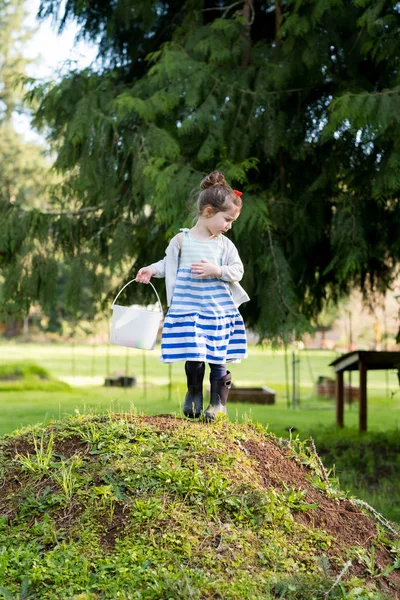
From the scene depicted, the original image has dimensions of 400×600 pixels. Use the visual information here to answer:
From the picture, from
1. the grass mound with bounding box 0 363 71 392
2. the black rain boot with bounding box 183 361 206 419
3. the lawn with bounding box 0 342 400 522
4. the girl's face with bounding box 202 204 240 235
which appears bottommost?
the lawn with bounding box 0 342 400 522

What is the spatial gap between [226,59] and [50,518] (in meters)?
4.31

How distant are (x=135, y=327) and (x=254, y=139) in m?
2.97

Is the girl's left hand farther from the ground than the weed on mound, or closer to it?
farther from the ground

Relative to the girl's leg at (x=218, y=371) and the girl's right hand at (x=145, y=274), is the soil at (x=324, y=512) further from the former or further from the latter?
the girl's right hand at (x=145, y=274)

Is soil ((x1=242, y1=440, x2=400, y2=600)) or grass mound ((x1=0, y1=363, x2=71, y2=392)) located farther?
grass mound ((x1=0, y1=363, x2=71, y2=392))

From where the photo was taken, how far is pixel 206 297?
4.05 metres

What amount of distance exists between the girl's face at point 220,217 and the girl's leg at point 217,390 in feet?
2.52

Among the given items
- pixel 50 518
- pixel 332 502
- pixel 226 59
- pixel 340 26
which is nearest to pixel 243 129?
pixel 226 59

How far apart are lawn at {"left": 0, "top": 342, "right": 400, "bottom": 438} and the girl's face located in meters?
0.95

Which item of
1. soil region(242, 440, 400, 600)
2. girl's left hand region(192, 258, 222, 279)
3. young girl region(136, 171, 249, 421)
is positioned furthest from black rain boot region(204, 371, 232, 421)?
girl's left hand region(192, 258, 222, 279)

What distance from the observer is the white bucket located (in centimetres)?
387

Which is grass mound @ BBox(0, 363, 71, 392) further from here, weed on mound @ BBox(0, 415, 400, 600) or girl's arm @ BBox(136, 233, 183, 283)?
weed on mound @ BBox(0, 415, 400, 600)

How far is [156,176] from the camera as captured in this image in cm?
554

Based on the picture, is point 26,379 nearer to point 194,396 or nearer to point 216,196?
point 194,396
